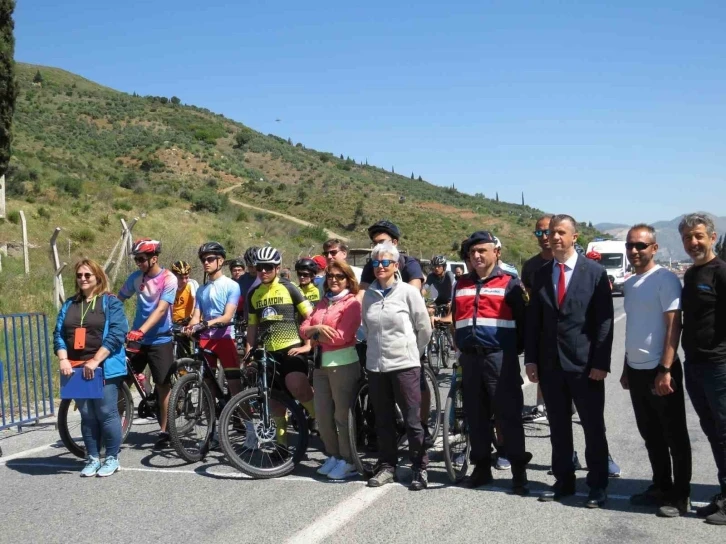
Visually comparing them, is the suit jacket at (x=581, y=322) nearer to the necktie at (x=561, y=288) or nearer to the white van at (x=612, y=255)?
the necktie at (x=561, y=288)

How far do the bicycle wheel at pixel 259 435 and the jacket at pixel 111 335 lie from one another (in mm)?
1251

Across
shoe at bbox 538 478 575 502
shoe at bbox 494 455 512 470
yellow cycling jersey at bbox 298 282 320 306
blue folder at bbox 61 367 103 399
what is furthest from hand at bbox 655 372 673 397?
blue folder at bbox 61 367 103 399

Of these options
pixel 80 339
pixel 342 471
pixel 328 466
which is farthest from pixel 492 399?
pixel 80 339

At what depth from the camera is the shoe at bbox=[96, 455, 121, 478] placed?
6543mm

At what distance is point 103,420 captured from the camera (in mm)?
6641

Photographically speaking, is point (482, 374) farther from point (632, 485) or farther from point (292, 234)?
point (292, 234)

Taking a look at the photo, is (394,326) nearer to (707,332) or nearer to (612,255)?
(707,332)

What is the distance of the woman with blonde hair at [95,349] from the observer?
261 inches

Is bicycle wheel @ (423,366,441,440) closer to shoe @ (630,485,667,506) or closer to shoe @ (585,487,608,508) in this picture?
shoe @ (585,487,608,508)

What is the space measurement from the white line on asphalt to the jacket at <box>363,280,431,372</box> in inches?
38.5

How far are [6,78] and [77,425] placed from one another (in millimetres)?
17296

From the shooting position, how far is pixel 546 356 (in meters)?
5.55

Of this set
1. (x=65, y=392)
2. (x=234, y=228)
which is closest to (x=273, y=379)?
(x=65, y=392)

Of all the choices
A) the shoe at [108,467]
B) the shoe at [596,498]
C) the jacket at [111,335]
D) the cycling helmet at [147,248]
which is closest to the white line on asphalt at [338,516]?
the shoe at [596,498]
